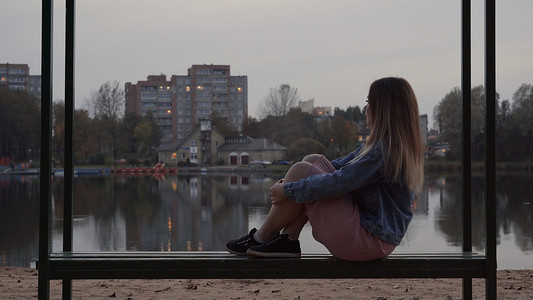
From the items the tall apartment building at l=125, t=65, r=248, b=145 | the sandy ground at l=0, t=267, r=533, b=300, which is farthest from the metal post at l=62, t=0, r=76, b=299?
the tall apartment building at l=125, t=65, r=248, b=145

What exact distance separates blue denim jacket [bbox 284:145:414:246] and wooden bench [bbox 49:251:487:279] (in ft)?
0.39

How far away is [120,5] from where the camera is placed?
Result: 72.4m

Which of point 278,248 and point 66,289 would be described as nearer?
point 278,248

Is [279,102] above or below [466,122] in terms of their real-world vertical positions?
above

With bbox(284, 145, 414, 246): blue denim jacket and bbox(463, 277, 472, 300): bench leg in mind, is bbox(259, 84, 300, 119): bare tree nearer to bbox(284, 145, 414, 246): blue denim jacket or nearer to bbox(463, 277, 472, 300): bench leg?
bbox(463, 277, 472, 300): bench leg

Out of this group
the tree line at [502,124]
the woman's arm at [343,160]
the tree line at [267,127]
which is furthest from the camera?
the tree line at [267,127]

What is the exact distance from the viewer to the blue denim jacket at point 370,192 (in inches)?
83.0

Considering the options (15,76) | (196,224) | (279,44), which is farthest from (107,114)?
(196,224)

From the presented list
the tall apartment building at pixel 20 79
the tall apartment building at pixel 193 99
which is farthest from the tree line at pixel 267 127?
the tall apartment building at pixel 193 99

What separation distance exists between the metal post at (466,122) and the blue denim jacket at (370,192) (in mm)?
433

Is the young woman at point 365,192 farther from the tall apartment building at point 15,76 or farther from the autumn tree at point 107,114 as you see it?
the tall apartment building at point 15,76

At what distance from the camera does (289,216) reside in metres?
2.23

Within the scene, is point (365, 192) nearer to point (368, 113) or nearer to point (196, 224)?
point (368, 113)

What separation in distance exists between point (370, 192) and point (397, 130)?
24cm
